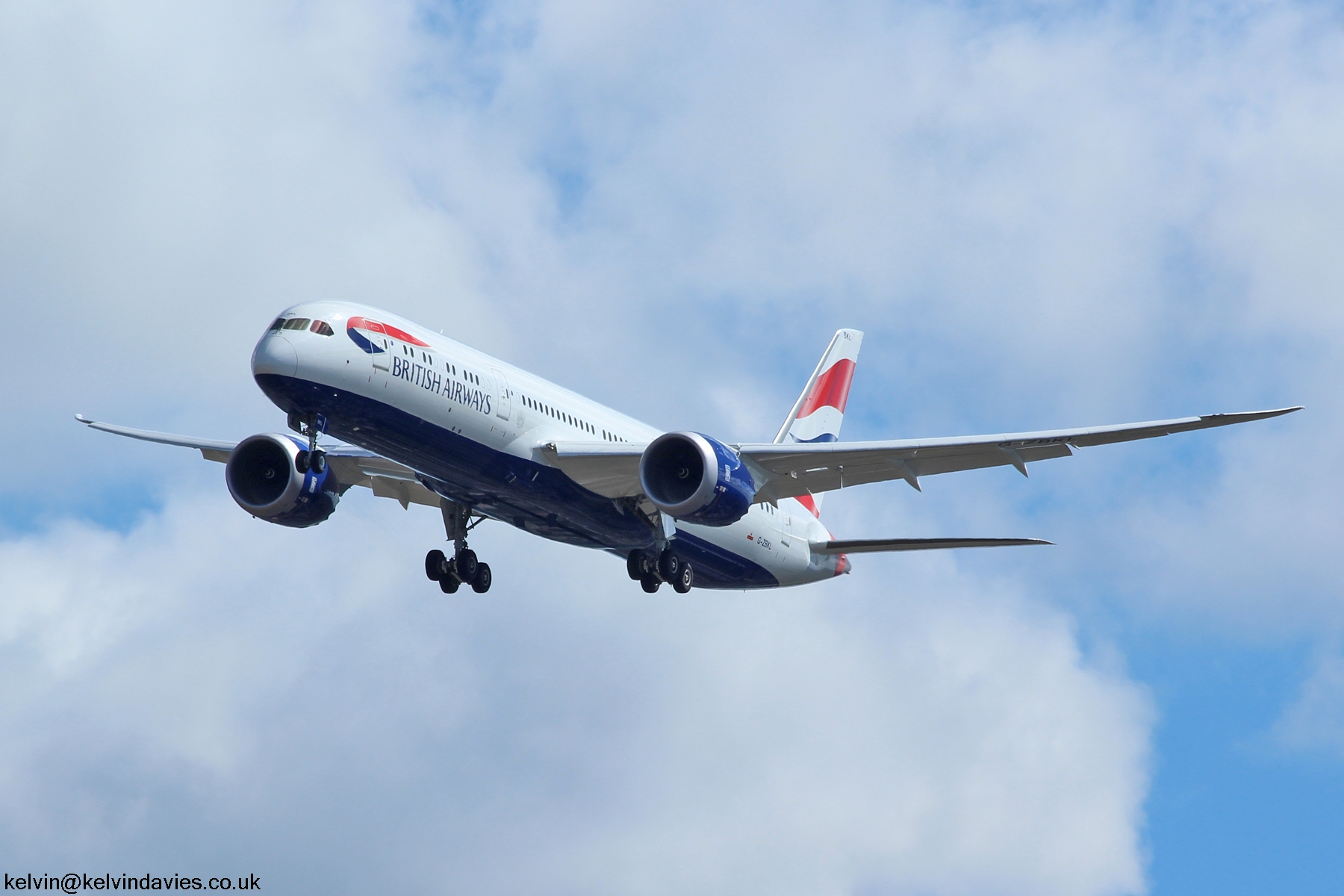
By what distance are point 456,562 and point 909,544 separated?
39.5 ft

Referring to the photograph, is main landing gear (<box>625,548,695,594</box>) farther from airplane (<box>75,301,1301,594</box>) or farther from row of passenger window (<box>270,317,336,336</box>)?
row of passenger window (<box>270,317,336,336</box>)

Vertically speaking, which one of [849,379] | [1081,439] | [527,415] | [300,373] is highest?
[849,379]

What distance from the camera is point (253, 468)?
43.7 metres

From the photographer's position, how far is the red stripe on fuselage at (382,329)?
35438 millimetres

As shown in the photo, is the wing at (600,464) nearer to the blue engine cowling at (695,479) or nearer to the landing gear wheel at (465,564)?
the blue engine cowling at (695,479)

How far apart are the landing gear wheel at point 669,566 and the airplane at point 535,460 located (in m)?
0.04

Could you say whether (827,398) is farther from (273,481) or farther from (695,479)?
(273,481)

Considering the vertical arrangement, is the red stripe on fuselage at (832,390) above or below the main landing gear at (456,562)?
above

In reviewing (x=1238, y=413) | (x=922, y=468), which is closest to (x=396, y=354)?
(x=922, y=468)

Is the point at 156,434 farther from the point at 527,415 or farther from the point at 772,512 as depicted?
the point at 772,512

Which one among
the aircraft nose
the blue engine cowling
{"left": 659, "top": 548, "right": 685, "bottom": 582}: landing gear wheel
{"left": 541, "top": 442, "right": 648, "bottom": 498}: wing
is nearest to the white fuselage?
the aircraft nose

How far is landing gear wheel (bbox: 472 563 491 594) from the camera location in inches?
1767

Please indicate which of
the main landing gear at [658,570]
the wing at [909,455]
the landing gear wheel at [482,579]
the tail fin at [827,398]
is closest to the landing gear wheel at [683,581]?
the main landing gear at [658,570]

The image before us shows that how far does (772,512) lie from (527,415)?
10.2m
